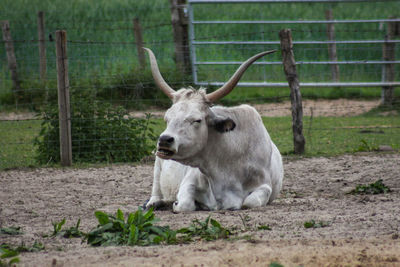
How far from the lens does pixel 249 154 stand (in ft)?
20.4

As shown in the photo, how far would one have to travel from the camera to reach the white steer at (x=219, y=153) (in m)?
5.68

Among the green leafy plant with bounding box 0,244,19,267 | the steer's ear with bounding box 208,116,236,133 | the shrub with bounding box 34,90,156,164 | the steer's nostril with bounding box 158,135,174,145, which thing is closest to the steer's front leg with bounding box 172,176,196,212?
the steer's ear with bounding box 208,116,236,133

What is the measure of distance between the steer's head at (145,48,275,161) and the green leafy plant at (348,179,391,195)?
5.43 feet

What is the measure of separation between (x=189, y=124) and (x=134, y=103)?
18.6 ft

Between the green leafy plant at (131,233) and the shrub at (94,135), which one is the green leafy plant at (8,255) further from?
the shrub at (94,135)

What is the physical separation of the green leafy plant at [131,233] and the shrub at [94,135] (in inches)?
188

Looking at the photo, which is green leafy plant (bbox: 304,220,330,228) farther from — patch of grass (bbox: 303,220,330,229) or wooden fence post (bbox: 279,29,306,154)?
wooden fence post (bbox: 279,29,306,154)

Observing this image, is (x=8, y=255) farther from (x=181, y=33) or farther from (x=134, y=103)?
(x=181, y=33)

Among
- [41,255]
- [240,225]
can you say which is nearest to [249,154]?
[240,225]

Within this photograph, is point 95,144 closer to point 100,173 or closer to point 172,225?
point 100,173

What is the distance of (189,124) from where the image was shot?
563cm

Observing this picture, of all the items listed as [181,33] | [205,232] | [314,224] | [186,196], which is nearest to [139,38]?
[181,33]

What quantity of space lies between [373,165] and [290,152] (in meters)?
1.69

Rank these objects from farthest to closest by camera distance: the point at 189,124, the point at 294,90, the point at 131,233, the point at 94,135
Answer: the point at 294,90 < the point at 94,135 < the point at 189,124 < the point at 131,233
